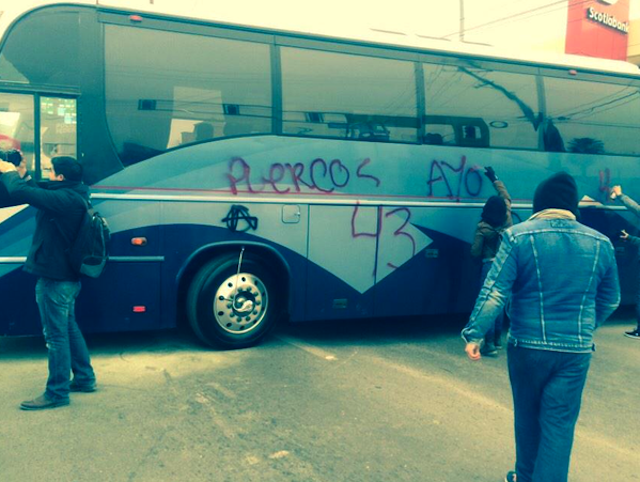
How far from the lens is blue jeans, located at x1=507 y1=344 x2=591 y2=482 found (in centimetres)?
322

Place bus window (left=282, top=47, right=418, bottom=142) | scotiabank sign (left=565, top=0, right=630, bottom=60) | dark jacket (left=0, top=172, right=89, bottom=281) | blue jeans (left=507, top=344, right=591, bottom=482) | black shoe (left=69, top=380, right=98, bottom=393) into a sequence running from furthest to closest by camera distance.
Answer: scotiabank sign (left=565, top=0, right=630, bottom=60)
bus window (left=282, top=47, right=418, bottom=142)
black shoe (left=69, top=380, right=98, bottom=393)
dark jacket (left=0, top=172, right=89, bottom=281)
blue jeans (left=507, top=344, right=591, bottom=482)

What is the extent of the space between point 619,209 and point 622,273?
0.90 metres

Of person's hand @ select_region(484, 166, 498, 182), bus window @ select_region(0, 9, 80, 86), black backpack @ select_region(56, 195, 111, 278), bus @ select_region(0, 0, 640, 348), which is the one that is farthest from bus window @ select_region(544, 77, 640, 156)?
black backpack @ select_region(56, 195, 111, 278)

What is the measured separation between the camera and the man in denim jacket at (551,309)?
323cm

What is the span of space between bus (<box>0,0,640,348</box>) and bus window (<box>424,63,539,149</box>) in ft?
0.06

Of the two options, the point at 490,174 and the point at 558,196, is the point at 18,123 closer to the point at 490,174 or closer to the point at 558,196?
the point at 558,196

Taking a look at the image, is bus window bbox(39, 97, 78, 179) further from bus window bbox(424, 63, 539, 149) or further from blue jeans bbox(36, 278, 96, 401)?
bus window bbox(424, 63, 539, 149)

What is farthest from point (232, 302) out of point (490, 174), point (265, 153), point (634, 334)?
point (634, 334)

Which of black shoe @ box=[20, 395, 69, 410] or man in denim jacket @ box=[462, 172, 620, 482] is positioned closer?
man in denim jacket @ box=[462, 172, 620, 482]

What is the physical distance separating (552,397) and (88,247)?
3.44m

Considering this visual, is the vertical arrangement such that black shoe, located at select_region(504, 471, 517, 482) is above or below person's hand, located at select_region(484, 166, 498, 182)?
below

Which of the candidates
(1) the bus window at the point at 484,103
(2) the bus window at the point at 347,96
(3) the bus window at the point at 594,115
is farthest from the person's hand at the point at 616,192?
(2) the bus window at the point at 347,96

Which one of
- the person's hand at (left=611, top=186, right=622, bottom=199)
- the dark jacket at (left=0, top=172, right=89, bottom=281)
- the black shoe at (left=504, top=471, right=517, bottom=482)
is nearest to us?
the black shoe at (left=504, top=471, right=517, bottom=482)

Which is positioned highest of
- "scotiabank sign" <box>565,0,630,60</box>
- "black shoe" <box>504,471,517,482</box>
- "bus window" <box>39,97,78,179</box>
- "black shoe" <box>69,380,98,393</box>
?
"scotiabank sign" <box>565,0,630,60</box>
